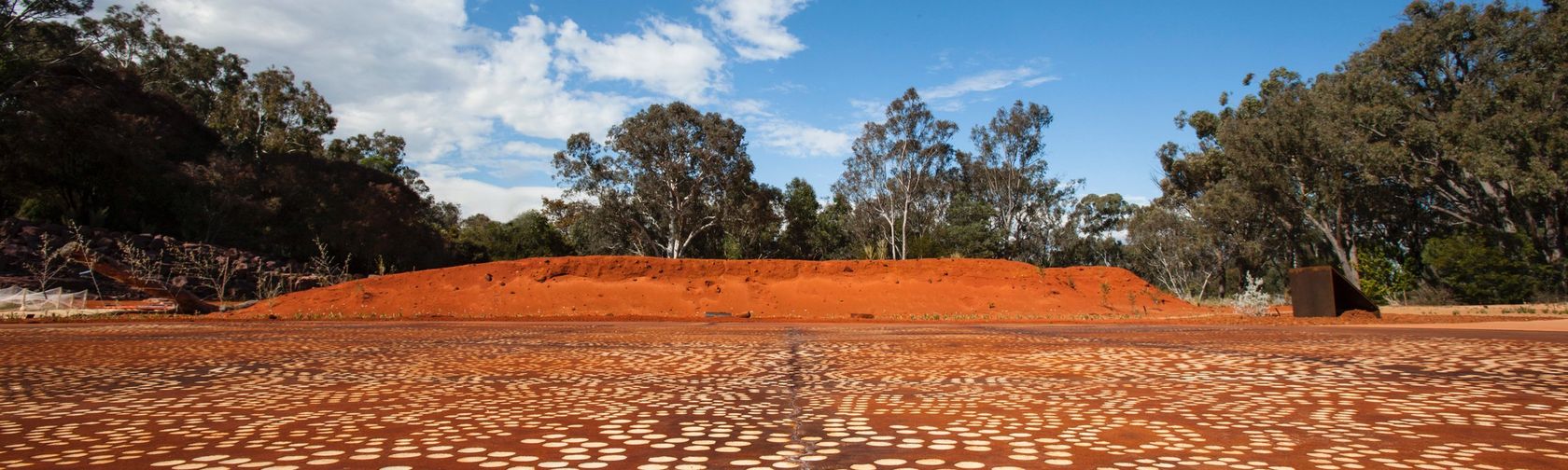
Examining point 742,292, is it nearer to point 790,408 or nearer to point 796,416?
point 790,408

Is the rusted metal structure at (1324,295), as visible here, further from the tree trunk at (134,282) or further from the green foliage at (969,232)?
the tree trunk at (134,282)

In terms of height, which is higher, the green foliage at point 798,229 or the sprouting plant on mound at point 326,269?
the green foliage at point 798,229

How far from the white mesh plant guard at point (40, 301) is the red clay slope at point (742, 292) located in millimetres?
3264

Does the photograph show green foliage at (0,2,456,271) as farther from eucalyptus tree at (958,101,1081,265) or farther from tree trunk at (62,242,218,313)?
eucalyptus tree at (958,101,1081,265)

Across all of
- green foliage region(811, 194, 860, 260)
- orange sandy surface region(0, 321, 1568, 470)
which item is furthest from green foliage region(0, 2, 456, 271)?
orange sandy surface region(0, 321, 1568, 470)

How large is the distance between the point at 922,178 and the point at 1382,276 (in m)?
21.6

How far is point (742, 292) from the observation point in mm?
23281

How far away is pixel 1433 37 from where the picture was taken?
23656 millimetres

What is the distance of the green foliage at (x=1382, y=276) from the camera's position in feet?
87.1

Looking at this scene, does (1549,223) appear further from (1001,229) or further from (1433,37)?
(1001,229)

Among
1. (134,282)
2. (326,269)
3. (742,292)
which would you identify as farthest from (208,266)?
(742,292)

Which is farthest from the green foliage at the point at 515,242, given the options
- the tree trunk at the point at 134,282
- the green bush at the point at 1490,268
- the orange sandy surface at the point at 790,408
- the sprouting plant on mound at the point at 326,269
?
the green bush at the point at 1490,268

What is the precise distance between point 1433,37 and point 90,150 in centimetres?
4440

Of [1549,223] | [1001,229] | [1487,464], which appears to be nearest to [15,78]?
[1487,464]
